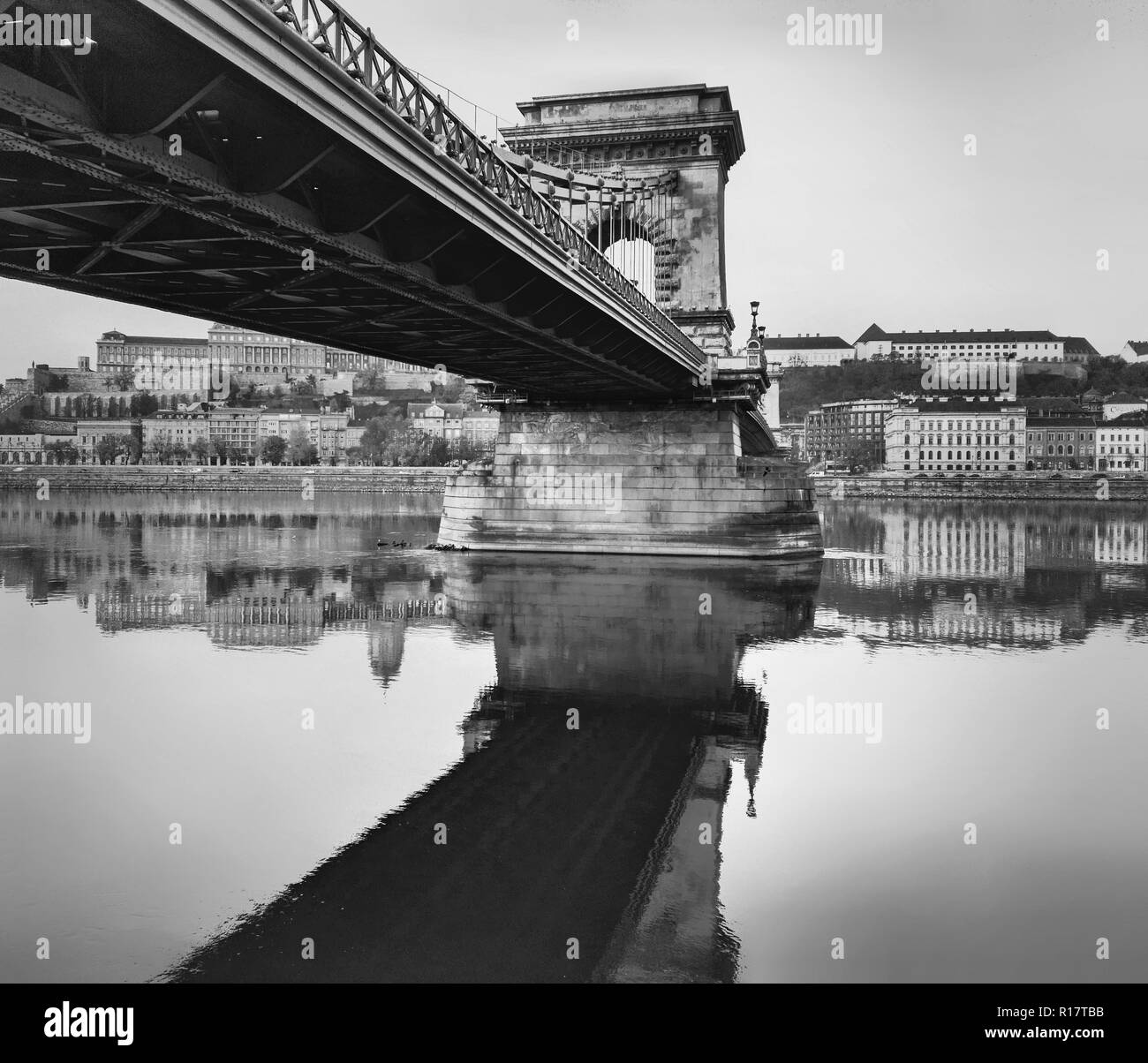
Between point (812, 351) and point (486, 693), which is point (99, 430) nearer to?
point (812, 351)

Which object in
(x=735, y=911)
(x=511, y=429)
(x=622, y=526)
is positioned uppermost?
(x=511, y=429)

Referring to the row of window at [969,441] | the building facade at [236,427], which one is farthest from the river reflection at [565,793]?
the building facade at [236,427]

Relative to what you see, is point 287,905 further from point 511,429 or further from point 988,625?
point 511,429

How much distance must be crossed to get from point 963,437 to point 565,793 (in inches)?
4915

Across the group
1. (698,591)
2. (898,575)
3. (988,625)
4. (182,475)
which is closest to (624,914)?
(988,625)

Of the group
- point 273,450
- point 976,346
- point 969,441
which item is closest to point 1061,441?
point 969,441

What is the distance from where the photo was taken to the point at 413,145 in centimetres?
1280

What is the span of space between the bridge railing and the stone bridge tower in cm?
1474

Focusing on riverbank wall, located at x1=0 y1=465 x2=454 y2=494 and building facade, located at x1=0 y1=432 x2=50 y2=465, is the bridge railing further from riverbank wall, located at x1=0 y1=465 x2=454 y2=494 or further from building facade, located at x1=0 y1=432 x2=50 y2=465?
building facade, located at x1=0 y1=432 x2=50 y2=465

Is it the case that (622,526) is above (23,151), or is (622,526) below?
below

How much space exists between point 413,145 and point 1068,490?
102408 mm

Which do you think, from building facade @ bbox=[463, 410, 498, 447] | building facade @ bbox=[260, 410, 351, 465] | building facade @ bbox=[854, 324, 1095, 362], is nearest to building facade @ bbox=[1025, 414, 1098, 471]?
building facade @ bbox=[854, 324, 1095, 362]

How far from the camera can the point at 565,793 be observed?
37.9 feet

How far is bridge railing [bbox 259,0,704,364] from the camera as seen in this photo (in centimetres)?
1058
